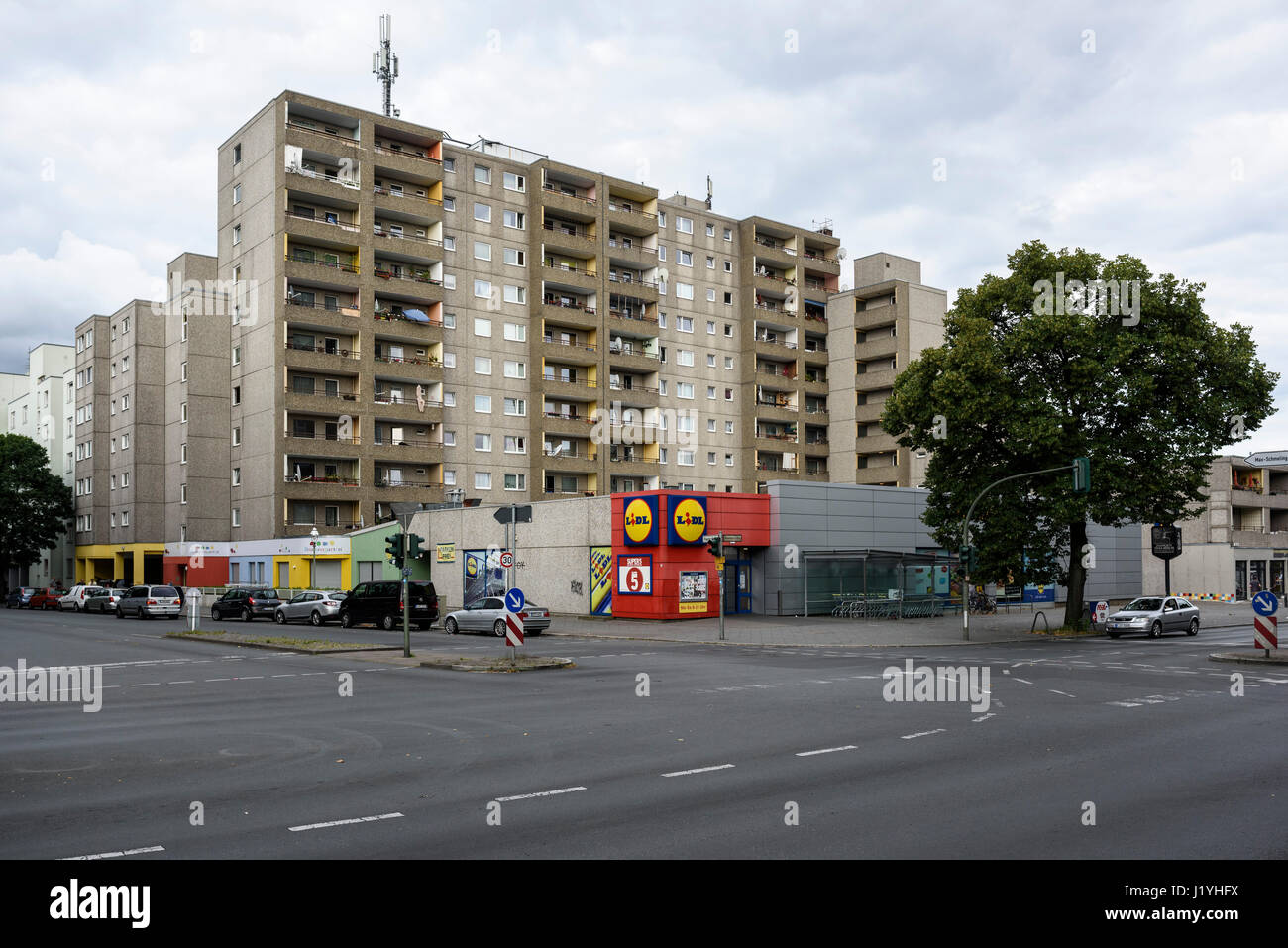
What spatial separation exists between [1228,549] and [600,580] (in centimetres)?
4354

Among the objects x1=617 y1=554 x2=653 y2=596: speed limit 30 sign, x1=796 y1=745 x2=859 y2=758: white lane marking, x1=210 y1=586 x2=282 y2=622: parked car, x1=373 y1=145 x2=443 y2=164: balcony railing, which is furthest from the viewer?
x1=373 y1=145 x2=443 y2=164: balcony railing

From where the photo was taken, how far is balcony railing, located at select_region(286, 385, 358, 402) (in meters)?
55.9

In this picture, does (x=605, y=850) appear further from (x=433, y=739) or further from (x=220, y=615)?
(x=220, y=615)

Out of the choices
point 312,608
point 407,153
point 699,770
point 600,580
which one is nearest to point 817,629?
point 600,580

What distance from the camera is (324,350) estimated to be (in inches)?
2242

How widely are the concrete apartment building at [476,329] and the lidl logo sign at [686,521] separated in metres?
23.2

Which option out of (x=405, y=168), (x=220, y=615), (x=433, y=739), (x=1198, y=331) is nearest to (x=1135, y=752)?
(x=433, y=739)

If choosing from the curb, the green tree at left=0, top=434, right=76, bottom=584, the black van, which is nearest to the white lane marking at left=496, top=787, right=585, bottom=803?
the curb

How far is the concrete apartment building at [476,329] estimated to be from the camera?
5647cm

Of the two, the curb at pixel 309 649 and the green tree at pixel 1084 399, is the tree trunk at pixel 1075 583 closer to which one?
the green tree at pixel 1084 399

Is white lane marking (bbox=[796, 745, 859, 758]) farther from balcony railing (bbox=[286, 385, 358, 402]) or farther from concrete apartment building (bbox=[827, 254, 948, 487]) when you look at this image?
concrete apartment building (bbox=[827, 254, 948, 487])

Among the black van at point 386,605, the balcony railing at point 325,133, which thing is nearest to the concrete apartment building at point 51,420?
the balcony railing at point 325,133

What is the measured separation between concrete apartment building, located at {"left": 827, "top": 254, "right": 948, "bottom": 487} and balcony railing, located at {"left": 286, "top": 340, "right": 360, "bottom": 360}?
36.7 metres
